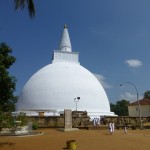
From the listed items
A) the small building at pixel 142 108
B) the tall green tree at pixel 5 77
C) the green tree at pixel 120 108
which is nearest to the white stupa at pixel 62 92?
the tall green tree at pixel 5 77

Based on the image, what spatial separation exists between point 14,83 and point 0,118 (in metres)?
9.63

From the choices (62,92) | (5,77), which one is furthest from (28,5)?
Result: (62,92)

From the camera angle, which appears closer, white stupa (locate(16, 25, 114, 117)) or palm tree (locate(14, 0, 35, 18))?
palm tree (locate(14, 0, 35, 18))

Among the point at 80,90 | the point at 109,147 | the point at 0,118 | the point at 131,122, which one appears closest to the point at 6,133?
the point at 0,118

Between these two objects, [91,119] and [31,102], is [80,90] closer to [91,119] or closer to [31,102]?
[91,119]

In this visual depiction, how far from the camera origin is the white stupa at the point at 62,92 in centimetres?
3500

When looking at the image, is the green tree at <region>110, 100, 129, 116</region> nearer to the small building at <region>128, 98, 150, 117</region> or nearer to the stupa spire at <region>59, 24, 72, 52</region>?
the small building at <region>128, 98, 150, 117</region>

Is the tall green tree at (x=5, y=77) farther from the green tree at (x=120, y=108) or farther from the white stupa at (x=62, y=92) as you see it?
A: the green tree at (x=120, y=108)

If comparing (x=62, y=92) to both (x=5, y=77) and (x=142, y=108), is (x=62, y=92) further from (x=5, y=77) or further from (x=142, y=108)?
(x=142, y=108)

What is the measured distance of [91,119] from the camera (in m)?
34.3

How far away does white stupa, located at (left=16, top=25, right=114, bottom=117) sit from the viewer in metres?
35.0

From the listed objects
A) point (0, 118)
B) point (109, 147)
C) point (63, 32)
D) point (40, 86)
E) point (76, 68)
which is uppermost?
point (63, 32)

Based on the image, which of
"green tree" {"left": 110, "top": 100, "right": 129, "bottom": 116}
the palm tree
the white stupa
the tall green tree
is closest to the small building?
"green tree" {"left": 110, "top": 100, "right": 129, "bottom": 116}

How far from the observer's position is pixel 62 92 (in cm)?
3559
